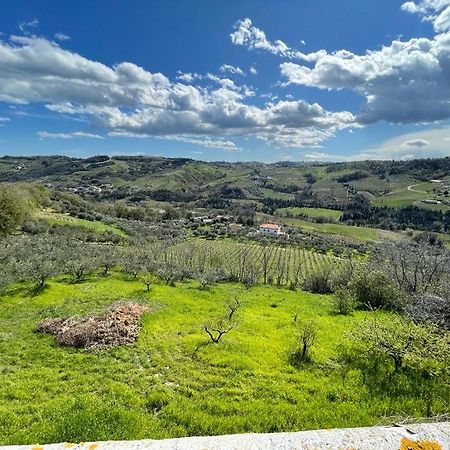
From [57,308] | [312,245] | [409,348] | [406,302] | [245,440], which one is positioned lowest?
[312,245]

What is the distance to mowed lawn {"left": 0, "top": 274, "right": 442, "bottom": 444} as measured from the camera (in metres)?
10.6

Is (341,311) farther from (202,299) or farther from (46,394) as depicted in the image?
(46,394)

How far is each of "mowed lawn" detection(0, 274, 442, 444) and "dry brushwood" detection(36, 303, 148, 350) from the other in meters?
0.63

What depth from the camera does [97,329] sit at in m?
19.5

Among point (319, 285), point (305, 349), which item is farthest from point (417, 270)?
point (305, 349)

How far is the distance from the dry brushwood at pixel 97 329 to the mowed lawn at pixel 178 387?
0.63 m

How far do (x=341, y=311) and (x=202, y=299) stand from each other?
12714 millimetres

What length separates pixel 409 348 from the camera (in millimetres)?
15484

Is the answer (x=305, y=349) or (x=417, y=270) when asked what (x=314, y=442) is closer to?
(x=305, y=349)

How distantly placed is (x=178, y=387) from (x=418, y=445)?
10382mm

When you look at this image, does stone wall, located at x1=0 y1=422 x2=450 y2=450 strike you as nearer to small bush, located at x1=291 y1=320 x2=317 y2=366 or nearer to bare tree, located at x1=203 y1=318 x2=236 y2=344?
small bush, located at x1=291 y1=320 x2=317 y2=366

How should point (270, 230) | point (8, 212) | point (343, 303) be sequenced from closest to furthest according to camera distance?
point (343, 303) < point (8, 212) < point (270, 230)

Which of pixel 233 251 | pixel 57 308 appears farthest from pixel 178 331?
pixel 233 251

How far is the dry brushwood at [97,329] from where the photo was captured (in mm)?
18641
